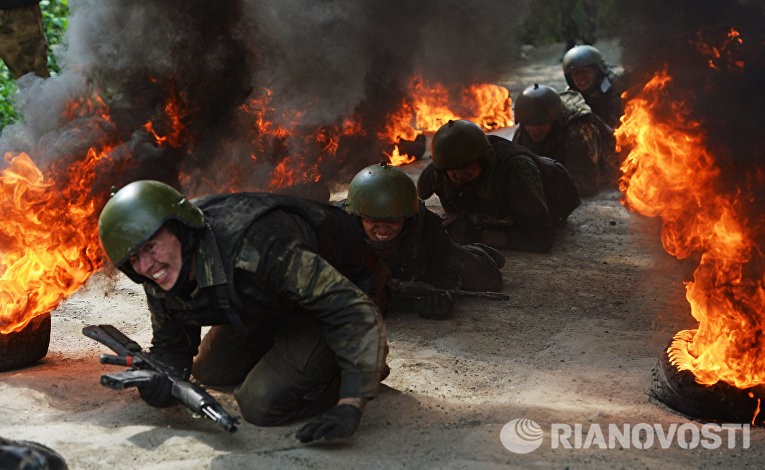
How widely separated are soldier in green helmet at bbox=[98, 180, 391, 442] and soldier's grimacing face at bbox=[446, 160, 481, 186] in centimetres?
309

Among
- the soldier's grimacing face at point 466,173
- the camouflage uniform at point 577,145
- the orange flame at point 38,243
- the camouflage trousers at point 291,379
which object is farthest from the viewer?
the camouflage uniform at point 577,145

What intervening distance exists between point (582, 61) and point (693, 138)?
235 inches

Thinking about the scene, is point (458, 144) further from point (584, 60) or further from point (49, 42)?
point (49, 42)

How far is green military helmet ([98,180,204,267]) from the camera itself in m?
4.15

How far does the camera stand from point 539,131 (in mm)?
9773

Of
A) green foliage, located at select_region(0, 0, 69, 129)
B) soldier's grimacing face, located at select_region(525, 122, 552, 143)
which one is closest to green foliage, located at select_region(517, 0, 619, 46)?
green foliage, located at select_region(0, 0, 69, 129)

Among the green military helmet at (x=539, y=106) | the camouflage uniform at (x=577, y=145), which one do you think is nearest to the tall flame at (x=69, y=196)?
the green military helmet at (x=539, y=106)

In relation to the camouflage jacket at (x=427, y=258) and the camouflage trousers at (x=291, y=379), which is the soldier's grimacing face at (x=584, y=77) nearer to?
the camouflage jacket at (x=427, y=258)

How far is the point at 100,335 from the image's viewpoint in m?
4.93

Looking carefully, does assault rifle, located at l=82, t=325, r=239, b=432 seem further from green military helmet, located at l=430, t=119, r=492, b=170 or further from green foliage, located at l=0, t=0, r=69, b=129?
green foliage, located at l=0, t=0, r=69, b=129

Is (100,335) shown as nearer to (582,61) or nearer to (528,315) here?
(528,315)

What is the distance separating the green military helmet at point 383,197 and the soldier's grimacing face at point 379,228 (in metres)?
0.03

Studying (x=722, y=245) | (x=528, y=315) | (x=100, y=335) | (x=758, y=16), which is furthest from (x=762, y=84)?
(x=100, y=335)

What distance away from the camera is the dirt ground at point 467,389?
417cm
